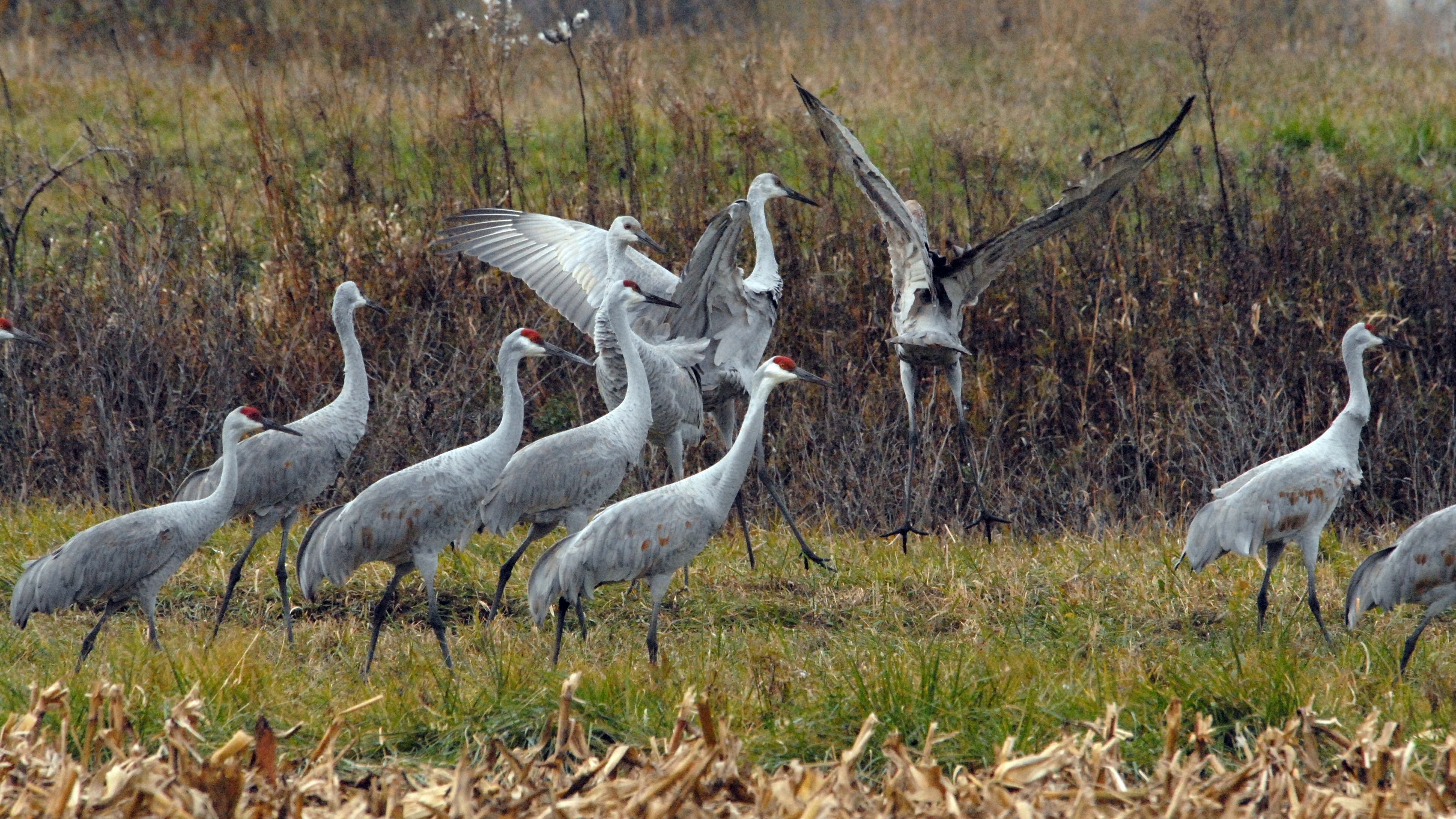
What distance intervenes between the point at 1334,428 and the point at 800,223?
420 cm

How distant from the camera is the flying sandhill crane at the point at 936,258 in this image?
5891 mm

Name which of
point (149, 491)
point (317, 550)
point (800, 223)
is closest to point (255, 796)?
point (317, 550)

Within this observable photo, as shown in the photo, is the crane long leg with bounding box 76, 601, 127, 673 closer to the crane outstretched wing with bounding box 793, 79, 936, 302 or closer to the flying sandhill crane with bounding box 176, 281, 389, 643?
the flying sandhill crane with bounding box 176, 281, 389, 643

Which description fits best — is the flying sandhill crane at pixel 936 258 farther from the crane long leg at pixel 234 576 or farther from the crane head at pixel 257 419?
the crane long leg at pixel 234 576

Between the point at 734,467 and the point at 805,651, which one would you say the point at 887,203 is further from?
the point at 805,651

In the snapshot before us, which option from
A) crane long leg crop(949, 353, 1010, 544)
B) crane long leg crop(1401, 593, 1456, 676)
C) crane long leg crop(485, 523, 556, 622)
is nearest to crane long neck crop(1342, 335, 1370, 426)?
crane long leg crop(1401, 593, 1456, 676)

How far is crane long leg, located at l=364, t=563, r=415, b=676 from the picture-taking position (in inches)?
181

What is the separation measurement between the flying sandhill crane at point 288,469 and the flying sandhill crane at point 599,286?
1027mm

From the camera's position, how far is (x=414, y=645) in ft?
16.3

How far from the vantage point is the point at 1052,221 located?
6059mm

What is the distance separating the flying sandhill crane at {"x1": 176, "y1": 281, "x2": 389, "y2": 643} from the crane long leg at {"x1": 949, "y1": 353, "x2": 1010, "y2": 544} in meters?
2.70

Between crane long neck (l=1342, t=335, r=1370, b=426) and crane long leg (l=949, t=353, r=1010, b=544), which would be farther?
crane long leg (l=949, t=353, r=1010, b=544)

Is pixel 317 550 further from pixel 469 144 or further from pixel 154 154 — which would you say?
pixel 154 154

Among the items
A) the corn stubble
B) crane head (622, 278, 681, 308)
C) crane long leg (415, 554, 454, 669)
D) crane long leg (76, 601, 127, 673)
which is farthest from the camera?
crane head (622, 278, 681, 308)
